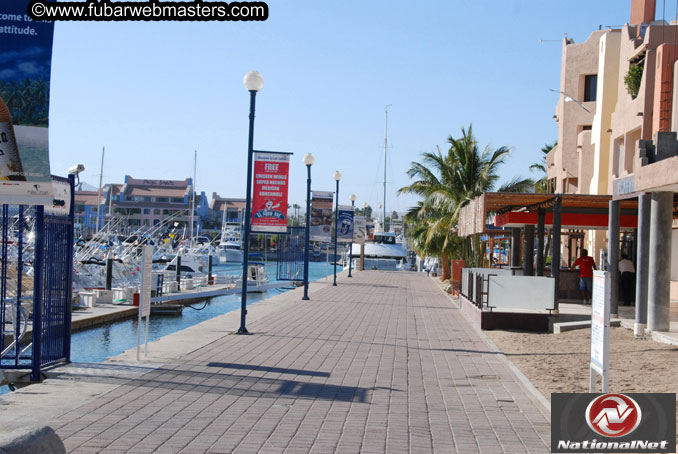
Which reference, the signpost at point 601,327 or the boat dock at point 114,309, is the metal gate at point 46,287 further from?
the signpost at point 601,327

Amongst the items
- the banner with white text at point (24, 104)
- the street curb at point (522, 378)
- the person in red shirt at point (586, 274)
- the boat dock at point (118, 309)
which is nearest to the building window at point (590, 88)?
the person in red shirt at point (586, 274)

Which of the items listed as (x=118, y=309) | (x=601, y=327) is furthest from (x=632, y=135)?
(x=118, y=309)

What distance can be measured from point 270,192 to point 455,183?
20.7m

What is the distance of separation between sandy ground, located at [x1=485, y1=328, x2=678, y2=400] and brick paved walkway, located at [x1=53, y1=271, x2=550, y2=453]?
54cm

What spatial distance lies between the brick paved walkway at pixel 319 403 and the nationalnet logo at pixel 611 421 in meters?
1.70

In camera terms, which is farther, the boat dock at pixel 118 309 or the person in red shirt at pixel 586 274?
the person in red shirt at pixel 586 274

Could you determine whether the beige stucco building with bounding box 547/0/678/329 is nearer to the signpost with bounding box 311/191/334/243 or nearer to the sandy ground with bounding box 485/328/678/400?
the sandy ground with bounding box 485/328/678/400

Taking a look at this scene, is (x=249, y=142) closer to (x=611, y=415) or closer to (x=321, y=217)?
(x=611, y=415)

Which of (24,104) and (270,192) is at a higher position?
(24,104)

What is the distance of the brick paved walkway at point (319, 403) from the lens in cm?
673

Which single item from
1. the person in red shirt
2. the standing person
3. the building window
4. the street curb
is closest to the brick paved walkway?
the street curb

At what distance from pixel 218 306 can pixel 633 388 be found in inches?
934

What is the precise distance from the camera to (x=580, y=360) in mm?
12484

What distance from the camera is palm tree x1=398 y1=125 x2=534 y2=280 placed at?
35.3 metres
